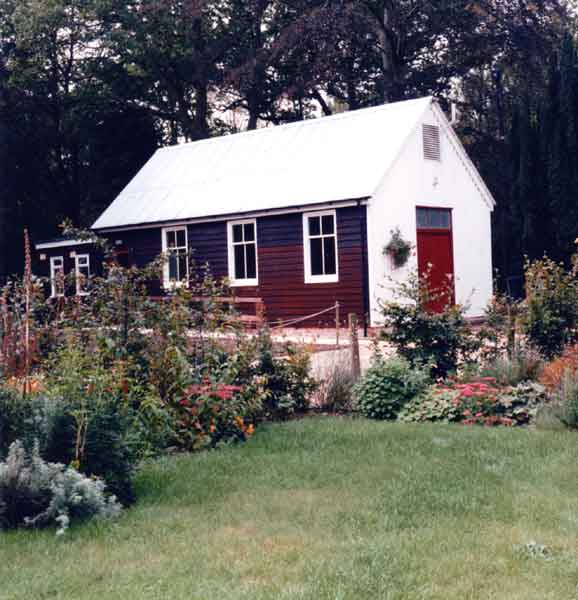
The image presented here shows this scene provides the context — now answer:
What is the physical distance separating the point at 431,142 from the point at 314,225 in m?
3.68

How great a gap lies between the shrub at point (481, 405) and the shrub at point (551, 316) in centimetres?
172

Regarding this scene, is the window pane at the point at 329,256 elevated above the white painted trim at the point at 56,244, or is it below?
below

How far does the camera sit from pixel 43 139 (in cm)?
3462

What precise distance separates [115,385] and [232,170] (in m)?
18.3

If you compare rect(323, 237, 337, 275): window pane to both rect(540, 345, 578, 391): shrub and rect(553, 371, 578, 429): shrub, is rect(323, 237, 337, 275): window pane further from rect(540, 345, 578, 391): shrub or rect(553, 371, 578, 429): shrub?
rect(553, 371, 578, 429): shrub

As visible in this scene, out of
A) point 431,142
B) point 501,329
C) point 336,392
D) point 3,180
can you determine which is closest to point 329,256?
point 431,142

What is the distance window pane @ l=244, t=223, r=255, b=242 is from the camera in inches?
912

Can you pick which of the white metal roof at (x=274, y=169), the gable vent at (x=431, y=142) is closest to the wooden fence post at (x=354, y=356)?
the white metal roof at (x=274, y=169)

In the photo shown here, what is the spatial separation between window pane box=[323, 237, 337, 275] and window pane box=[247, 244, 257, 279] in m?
2.33

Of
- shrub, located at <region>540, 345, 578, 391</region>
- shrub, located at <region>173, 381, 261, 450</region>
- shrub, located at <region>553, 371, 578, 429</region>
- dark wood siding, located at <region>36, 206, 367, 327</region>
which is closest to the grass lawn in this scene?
shrub, located at <region>173, 381, 261, 450</region>

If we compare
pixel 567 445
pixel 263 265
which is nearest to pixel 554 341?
pixel 567 445

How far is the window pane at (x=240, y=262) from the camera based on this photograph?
23469mm

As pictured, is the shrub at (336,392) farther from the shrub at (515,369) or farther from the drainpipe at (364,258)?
the drainpipe at (364,258)

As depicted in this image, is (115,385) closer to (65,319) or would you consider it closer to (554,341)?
(65,319)
